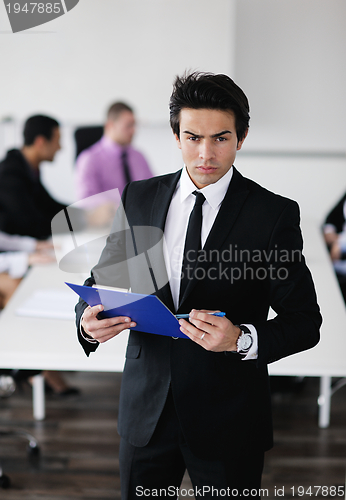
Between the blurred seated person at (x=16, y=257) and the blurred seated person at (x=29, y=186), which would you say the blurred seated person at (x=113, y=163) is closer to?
the blurred seated person at (x=29, y=186)

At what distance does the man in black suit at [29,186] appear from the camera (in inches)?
110

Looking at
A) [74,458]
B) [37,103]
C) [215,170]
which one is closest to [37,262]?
[74,458]

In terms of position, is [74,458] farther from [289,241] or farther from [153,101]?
[153,101]

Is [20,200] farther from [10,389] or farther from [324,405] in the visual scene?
[324,405]

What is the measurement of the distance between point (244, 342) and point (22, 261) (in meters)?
1.67

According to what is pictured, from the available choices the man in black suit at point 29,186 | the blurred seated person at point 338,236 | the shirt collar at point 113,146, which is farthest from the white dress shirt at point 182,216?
the shirt collar at point 113,146

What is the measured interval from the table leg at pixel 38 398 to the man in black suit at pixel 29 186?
31.9 inches

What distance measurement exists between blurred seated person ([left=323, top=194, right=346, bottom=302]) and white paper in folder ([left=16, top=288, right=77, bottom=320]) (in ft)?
3.95

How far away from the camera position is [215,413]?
1.30 meters

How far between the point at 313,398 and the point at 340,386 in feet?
0.50

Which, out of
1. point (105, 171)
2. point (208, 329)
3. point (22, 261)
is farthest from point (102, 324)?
point (105, 171)

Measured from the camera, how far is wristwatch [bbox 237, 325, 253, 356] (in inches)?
44.4

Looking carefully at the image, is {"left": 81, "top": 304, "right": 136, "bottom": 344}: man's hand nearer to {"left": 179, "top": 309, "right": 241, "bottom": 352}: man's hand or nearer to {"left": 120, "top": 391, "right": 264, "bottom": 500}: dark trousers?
{"left": 179, "top": 309, "right": 241, "bottom": 352}: man's hand

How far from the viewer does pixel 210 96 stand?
3.53 feet
